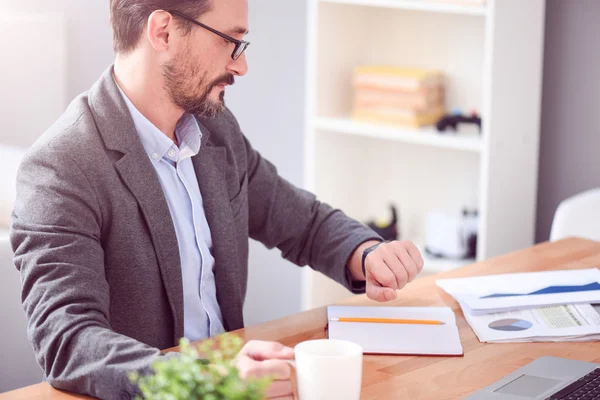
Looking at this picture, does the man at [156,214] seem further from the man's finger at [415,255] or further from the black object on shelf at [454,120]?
the black object on shelf at [454,120]

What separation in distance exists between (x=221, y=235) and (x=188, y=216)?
0.08 m

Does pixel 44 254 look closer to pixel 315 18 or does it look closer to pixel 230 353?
pixel 230 353

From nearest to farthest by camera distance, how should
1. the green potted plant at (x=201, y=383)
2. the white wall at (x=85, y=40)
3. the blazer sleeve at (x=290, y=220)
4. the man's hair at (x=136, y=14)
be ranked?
the green potted plant at (x=201, y=383), the man's hair at (x=136, y=14), the blazer sleeve at (x=290, y=220), the white wall at (x=85, y=40)

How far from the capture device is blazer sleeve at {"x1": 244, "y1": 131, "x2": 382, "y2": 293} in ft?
6.33

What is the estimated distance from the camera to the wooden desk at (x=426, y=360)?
1294mm

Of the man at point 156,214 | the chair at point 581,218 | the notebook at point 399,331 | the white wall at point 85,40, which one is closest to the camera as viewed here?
the man at point 156,214

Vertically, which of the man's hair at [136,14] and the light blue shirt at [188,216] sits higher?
the man's hair at [136,14]

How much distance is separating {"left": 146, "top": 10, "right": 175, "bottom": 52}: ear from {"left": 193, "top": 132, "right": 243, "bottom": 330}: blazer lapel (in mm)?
243

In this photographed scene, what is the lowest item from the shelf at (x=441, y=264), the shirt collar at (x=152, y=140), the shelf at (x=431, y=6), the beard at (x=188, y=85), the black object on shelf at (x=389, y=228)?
the shelf at (x=441, y=264)

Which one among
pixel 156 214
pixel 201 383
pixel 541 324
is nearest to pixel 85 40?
pixel 156 214

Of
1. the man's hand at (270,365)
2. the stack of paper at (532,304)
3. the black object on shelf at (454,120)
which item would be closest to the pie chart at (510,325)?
the stack of paper at (532,304)

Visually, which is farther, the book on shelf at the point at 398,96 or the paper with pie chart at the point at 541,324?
the book on shelf at the point at 398,96

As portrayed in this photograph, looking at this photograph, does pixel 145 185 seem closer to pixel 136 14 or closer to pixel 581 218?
Result: pixel 136 14

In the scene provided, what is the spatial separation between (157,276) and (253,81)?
204cm
